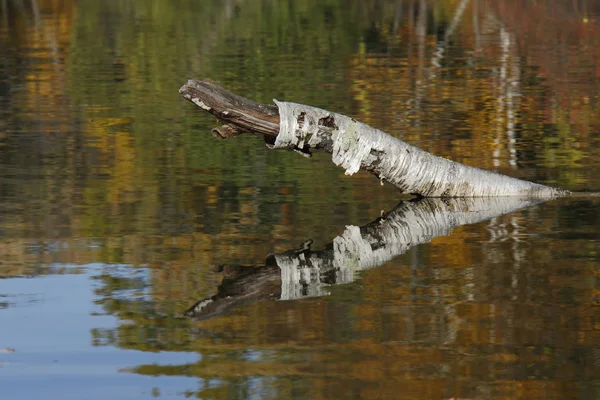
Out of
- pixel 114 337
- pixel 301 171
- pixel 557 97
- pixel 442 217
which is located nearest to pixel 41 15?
pixel 557 97

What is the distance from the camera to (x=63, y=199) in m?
12.5

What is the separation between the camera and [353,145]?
1178cm

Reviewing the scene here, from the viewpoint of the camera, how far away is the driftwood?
878 centimetres

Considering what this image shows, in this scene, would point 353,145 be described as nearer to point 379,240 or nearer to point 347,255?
point 379,240

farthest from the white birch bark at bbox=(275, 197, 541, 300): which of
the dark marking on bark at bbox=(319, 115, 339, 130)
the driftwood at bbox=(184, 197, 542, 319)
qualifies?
the dark marking on bark at bbox=(319, 115, 339, 130)

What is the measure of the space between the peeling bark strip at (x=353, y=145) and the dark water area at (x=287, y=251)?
0.28 m

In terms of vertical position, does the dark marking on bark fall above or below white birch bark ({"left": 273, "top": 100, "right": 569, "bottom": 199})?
above

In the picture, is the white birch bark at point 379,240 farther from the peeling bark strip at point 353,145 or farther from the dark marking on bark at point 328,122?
the dark marking on bark at point 328,122

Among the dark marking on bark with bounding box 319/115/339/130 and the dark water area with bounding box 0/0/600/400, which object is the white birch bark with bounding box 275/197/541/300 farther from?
the dark marking on bark with bounding box 319/115/339/130

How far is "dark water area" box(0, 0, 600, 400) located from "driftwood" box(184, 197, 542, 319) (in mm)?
32

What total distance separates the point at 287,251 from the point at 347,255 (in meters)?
0.48

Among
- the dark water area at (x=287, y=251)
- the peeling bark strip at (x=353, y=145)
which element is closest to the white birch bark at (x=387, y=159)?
the peeling bark strip at (x=353, y=145)

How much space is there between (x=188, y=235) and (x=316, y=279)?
196cm

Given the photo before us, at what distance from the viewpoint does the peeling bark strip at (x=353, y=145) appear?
37.1 ft
